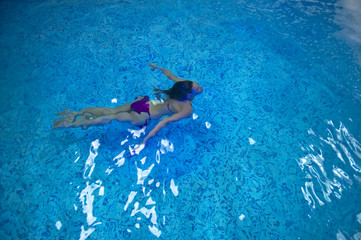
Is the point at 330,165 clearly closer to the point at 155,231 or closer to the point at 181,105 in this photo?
the point at 181,105

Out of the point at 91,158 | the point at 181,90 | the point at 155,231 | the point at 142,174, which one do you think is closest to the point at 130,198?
the point at 142,174

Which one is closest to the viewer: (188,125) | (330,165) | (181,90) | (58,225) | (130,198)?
(58,225)

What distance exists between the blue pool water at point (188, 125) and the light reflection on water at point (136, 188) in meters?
0.02

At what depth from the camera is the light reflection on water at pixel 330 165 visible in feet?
10.1

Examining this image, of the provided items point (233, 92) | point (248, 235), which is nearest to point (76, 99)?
point (233, 92)

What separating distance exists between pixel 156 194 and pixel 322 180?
104 inches

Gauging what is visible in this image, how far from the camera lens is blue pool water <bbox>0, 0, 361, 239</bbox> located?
2781 millimetres

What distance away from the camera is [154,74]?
411 centimetres

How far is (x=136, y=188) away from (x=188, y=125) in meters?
1.37

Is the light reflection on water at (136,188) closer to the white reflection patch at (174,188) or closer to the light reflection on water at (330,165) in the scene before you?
the white reflection patch at (174,188)

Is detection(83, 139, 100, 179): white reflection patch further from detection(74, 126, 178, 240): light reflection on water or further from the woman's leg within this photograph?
the woman's leg

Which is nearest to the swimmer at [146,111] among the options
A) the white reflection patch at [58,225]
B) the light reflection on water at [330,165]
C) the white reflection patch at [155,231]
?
the white reflection patch at [58,225]

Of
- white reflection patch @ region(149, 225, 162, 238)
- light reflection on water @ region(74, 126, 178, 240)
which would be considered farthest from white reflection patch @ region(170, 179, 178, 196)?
white reflection patch @ region(149, 225, 162, 238)

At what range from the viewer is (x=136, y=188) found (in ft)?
9.62
